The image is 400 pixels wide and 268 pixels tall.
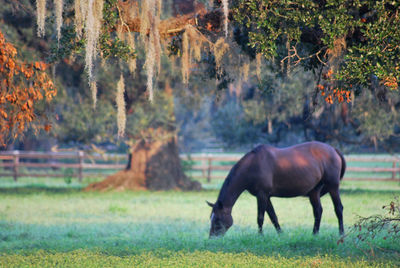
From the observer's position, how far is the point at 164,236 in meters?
9.77

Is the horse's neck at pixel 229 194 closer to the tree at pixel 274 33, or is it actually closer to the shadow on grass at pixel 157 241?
the shadow on grass at pixel 157 241

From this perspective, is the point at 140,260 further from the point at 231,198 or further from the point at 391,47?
the point at 391,47

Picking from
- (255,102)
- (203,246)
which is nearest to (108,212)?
(203,246)

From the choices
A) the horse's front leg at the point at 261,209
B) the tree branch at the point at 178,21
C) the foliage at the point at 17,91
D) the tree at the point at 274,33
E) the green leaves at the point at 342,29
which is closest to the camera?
the green leaves at the point at 342,29

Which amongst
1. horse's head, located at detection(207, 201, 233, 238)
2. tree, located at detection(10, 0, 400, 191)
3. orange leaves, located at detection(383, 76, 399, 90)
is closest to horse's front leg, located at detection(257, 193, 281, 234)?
horse's head, located at detection(207, 201, 233, 238)

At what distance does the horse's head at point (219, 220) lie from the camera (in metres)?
9.48

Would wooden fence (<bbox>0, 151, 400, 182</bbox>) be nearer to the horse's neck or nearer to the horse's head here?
the horse's neck

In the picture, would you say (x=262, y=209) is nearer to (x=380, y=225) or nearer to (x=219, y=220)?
(x=219, y=220)

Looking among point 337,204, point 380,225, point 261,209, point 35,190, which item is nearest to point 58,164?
point 35,190

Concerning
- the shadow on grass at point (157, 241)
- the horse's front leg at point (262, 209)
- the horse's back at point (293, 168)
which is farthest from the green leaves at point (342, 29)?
the horse's front leg at point (262, 209)

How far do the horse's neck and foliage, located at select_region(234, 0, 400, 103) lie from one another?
116 inches

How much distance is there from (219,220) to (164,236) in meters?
1.06

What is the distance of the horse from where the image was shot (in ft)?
32.3

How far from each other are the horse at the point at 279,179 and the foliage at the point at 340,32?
270 centimetres
